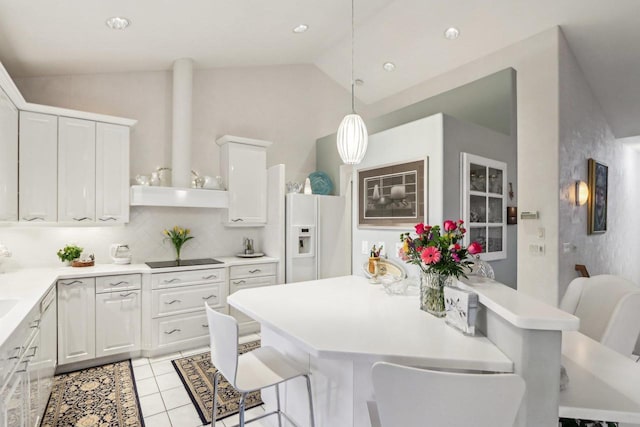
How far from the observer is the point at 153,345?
10.8ft

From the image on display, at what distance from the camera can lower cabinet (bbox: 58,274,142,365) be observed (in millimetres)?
2920

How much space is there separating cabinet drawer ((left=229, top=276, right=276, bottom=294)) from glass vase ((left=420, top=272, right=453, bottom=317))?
102 inches

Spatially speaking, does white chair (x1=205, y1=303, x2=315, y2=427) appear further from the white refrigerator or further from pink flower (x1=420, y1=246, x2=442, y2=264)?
the white refrigerator

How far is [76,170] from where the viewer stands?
3.18 meters

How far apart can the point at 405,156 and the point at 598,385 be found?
1.99 meters

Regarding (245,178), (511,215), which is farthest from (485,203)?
(245,178)

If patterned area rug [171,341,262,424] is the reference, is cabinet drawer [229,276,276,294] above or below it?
above

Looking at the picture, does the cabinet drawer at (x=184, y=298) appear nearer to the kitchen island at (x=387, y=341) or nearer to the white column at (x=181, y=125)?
the white column at (x=181, y=125)

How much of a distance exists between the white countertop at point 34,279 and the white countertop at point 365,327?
3.51ft

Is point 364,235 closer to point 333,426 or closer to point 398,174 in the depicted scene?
point 398,174

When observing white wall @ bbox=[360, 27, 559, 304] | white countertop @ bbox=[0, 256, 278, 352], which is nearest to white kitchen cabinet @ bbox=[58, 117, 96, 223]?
white countertop @ bbox=[0, 256, 278, 352]

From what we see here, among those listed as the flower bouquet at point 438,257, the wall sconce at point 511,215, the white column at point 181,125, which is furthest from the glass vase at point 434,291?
the white column at point 181,125

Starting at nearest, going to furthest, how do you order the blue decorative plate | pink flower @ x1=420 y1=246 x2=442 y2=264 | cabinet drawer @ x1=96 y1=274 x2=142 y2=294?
pink flower @ x1=420 y1=246 x2=442 y2=264, cabinet drawer @ x1=96 y1=274 x2=142 y2=294, the blue decorative plate

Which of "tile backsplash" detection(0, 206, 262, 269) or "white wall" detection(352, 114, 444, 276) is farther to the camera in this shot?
"tile backsplash" detection(0, 206, 262, 269)
